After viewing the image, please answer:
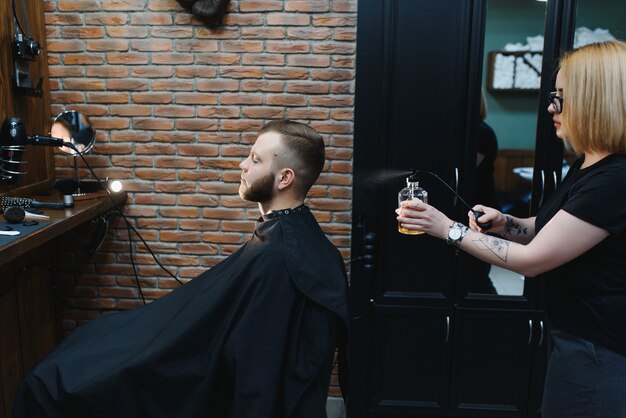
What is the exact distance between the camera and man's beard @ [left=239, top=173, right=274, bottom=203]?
1768 mm

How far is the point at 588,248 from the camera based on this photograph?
1.39 meters

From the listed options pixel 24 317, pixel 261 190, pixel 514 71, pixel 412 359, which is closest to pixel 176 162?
pixel 24 317

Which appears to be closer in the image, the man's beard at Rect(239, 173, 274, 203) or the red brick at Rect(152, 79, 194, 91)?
the man's beard at Rect(239, 173, 274, 203)

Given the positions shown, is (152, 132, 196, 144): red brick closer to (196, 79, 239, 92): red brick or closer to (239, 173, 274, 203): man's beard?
(196, 79, 239, 92): red brick

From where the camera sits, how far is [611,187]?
1.36 meters

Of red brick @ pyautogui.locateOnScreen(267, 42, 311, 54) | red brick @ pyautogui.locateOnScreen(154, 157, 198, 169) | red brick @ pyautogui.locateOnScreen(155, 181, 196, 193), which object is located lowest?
red brick @ pyautogui.locateOnScreen(155, 181, 196, 193)

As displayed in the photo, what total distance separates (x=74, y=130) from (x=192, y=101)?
0.57m

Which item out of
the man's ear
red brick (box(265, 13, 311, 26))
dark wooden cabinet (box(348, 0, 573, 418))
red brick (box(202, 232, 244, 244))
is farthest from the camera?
red brick (box(202, 232, 244, 244))

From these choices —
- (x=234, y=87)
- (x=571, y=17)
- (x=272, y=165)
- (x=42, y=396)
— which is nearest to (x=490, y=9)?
(x=571, y=17)

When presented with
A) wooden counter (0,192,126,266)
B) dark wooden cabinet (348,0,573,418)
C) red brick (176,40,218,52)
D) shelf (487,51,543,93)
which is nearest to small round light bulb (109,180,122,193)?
wooden counter (0,192,126,266)

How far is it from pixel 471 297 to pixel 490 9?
237 cm

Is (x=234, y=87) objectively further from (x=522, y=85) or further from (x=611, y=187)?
(x=522, y=85)

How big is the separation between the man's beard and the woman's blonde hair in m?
0.89

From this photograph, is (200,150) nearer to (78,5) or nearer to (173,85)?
(173,85)
